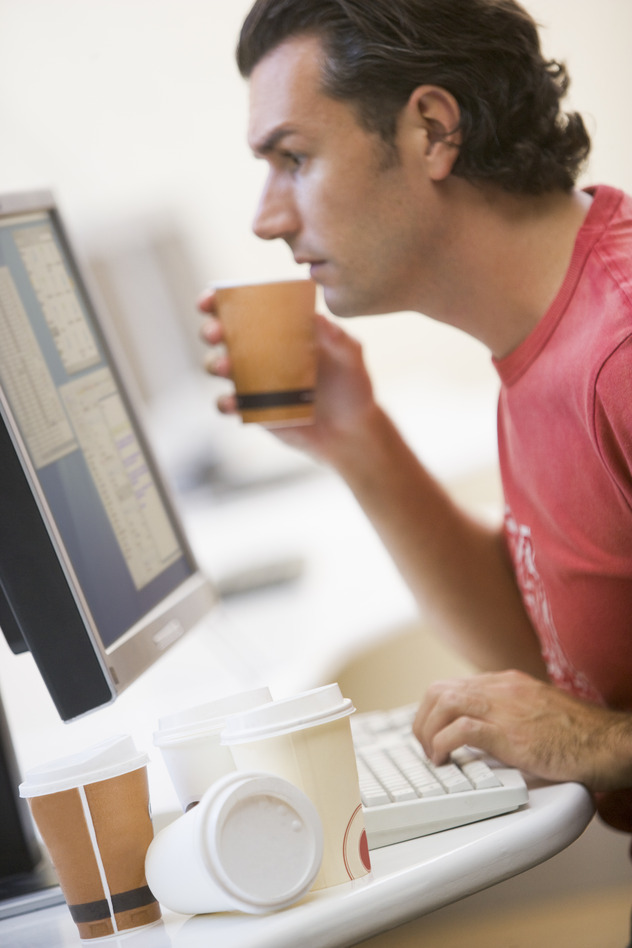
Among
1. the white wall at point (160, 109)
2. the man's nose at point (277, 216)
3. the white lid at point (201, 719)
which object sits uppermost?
the white wall at point (160, 109)

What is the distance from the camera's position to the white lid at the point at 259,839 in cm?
54

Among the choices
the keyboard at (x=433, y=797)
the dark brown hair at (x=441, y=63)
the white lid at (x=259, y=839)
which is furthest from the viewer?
the dark brown hair at (x=441, y=63)

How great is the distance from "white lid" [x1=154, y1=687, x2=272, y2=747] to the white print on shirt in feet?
1.75

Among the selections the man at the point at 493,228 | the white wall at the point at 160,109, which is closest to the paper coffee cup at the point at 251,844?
the man at the point at 493,228

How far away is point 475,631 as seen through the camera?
1328mm

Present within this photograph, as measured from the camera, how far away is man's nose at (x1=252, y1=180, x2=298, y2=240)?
117cm

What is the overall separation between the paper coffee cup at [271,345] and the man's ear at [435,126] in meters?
0.20

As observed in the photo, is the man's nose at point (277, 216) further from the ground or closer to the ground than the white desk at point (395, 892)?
further from the ground

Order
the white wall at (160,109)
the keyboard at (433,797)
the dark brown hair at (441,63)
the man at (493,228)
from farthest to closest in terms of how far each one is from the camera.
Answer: the white wall at (160,109) → the dark brown hair at (441,63) → the man at (493,228) → the keyboard at (433,797)

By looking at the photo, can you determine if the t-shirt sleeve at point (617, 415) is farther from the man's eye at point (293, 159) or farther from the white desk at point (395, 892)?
the man's eye at point (293, 159)

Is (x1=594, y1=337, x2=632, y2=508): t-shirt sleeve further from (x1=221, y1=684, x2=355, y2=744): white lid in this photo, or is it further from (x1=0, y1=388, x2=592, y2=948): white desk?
(x1=221, y1=684, x2=355, y2=744): white lid

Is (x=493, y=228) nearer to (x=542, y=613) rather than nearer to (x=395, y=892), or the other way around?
(x=542, y=613)

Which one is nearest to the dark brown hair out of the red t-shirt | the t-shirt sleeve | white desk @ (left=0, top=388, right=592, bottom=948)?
the red t-shirt

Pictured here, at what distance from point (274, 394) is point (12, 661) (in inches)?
16.9
